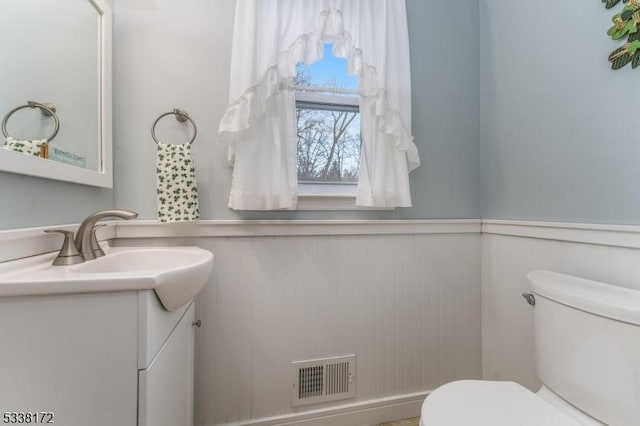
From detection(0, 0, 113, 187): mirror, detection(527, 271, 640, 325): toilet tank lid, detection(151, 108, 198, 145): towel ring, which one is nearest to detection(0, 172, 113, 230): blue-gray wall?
detection(0, 0, 113, 187): mirror

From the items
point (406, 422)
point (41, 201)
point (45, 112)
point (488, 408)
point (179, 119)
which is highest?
point (179, 119)

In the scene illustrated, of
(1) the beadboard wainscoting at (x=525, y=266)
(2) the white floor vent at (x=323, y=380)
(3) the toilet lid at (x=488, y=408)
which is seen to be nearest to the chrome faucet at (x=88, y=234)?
(2) the white floor vent at (x=323, y=380)

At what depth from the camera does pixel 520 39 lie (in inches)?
52.6

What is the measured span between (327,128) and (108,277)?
1114 millimetres

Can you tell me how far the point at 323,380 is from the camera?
1.34m

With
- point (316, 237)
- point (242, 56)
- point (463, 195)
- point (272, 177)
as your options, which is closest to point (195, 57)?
point (242, 56)

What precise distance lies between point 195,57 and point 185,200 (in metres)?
0.62

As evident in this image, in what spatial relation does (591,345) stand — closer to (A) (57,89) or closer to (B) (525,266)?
(B) (525,266)

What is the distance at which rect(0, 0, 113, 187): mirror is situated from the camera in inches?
28.7

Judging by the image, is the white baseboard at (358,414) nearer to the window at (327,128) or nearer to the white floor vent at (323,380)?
the white floor vent at (323,380)

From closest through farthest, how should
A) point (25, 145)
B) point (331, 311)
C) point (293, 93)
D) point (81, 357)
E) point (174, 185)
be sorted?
1. point (81, 357)
2. point (25, 145)
3. point (174, 185)
4. point (293, 93)
5. point (331, 311)

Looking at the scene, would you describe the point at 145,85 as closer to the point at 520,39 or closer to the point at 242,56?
the point at 242,56

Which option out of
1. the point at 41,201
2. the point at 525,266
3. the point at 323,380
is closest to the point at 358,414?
the point at 323,380

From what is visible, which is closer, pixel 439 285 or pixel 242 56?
pixel 242 56
